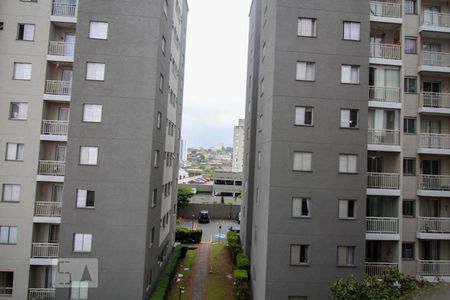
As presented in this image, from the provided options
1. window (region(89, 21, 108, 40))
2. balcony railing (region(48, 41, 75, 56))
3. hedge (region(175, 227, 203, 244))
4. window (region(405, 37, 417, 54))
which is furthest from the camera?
hedge (region(175, 227, 203, 244))

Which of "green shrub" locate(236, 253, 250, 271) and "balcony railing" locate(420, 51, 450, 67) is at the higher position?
"balcony railing" locate(420, 51, 450, 67)

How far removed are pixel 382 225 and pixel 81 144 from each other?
60.1 ft

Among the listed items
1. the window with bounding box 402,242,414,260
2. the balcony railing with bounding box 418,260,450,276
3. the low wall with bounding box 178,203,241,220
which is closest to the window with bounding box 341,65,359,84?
the window with bounding box 402,242,414,260

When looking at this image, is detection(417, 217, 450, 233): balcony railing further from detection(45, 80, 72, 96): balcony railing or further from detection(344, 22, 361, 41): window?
detection(45, 80, 72, 96): balcony railing

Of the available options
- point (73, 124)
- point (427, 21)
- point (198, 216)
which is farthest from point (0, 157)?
point (198, 216)

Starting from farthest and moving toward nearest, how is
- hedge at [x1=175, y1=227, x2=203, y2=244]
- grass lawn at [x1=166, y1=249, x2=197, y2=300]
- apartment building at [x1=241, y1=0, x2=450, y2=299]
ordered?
1. hedge at [x1=175, y1=227, x2=203, y2=244]
2. grass lawn at [x1=166, y1=249, x2=197, y2=300]
3. apartment building at [x1=241, y1=0, x2=450, y2=299]

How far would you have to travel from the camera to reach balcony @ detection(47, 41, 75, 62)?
786 inches

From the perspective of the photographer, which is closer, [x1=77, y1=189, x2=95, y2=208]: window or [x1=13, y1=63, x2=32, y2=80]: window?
[x1=77, y1=189, x2=95, y2=208]: window

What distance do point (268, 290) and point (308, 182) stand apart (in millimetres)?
6418

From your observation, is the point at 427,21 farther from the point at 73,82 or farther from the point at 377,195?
the point at 73,82

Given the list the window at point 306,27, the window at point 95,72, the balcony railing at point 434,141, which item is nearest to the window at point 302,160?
the window at point 306,27

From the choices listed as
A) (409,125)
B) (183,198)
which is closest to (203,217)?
(183,198)

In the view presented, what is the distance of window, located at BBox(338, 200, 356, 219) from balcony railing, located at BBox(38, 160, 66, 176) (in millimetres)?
16426

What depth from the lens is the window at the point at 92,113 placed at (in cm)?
1952
